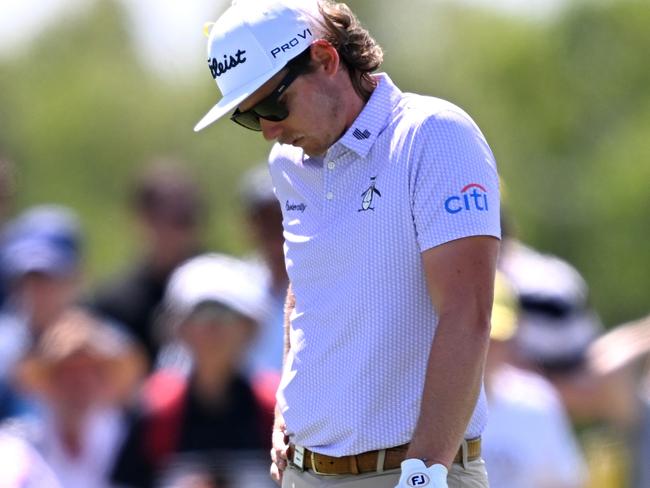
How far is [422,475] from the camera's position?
4.51 metres

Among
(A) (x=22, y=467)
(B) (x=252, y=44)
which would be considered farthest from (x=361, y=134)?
(A) (x=22, y=467)

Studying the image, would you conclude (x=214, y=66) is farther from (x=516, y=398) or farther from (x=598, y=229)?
(x=598, y=229)

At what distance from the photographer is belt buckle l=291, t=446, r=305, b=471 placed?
5068 millimetres

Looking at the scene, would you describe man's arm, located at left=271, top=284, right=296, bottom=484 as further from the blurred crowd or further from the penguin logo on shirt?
the blurred crowd

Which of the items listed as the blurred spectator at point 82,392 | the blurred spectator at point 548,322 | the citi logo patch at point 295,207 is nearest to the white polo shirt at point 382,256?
the citi logo patch at point 295,207

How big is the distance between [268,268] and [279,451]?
334 cm

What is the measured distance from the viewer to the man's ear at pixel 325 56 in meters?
5.02

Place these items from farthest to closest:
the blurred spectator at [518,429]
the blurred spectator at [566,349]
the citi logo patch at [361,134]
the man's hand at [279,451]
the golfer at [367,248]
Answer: the blurred spectator at [566,349], the blurred spectator at [518,429], the man's hand at [279,451], the citi logo patch at [361,134], the golfer at [367,248]

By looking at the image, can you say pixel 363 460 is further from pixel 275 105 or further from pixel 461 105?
pixel 461 105

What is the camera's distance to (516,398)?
25.5 feet

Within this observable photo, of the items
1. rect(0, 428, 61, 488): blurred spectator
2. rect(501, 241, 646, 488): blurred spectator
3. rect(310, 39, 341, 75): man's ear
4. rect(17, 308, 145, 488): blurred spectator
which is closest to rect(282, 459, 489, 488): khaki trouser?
rect(310, 39, 341, 75): man's ear

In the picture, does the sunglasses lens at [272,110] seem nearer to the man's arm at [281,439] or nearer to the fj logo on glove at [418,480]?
the man's arm at [281,439]

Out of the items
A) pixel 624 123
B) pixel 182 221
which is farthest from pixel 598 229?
pixel 182 221

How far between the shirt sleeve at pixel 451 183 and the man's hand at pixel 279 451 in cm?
90
